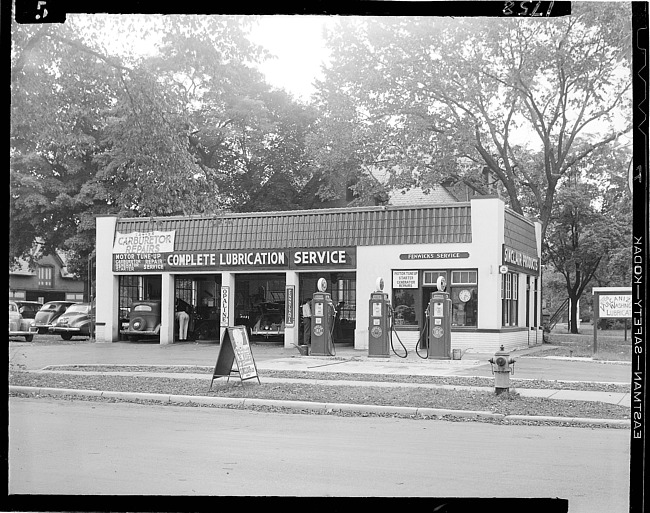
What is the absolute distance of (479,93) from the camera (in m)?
5.60

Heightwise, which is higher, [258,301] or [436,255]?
[436,255]

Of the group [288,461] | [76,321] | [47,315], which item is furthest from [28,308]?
[288,461]

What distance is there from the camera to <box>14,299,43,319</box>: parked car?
4.85 meters

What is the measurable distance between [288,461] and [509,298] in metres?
2.41

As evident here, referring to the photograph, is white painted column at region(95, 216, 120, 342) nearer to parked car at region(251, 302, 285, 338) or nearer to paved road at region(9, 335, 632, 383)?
paved road at region(9, 335, 632, 383)

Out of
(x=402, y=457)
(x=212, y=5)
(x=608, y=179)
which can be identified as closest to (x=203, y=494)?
(x=402, y=457)

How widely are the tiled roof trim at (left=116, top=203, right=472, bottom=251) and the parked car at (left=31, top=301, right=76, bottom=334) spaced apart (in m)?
0.78

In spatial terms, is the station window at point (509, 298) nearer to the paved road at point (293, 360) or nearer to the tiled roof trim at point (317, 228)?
the paved road at point (293, 360)

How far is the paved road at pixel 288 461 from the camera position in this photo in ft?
14.0

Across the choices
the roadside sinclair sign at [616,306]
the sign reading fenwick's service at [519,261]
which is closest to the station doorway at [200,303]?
the sign reading fenwick's service at [519,261]

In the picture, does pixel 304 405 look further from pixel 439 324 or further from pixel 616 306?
pixel 616 306

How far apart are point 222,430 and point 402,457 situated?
5.07ft

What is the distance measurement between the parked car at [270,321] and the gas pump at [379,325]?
767mm

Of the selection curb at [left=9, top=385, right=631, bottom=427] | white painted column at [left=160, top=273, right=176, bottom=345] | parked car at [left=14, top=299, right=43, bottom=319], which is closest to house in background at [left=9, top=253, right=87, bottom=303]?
parked car at [left=14, top=299, right=43, bottom=319]
